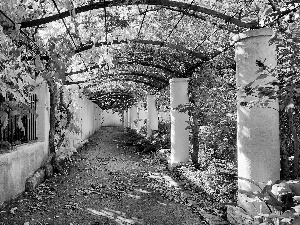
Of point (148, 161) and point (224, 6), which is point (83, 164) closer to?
point (148, 161)

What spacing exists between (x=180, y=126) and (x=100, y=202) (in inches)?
145

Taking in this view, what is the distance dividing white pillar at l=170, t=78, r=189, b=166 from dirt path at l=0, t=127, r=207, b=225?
30.4 inches

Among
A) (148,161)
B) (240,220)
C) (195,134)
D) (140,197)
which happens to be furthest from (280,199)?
(148,161)

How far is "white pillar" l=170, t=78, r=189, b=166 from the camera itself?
8523 mm

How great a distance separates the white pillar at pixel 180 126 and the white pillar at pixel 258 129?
14.8 ft

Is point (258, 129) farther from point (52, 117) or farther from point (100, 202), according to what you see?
point (52, 117)

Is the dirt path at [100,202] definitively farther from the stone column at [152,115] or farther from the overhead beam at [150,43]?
the stone column at [152,115]

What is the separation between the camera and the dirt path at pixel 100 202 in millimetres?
4746

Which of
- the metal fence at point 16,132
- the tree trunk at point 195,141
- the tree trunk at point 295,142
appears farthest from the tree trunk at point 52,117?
the tree trunk at point 295,142

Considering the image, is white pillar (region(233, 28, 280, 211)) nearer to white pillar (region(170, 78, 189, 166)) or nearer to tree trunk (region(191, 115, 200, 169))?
tree trunk (region(191, 115, 200, 169))

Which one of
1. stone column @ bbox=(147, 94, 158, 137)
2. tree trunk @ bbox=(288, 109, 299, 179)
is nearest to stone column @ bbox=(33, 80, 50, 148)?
tree trunk @ bbox=(288, 109, 299, 179)

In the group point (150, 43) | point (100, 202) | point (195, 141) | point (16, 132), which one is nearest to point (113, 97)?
point (195, 141)

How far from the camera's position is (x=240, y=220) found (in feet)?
13.1

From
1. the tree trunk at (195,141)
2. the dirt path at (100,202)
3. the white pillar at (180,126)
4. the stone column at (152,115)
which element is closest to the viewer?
the dirt path at (100,202)
